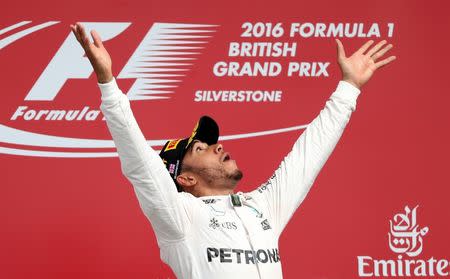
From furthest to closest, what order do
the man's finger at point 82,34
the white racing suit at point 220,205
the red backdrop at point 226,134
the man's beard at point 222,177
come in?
the red backdrop at point 226,134 → the man's beard at point 222,177 → the white racing suit at point 220,205 → the man's finger at point 82,34

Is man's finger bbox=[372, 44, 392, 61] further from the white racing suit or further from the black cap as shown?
the black cap

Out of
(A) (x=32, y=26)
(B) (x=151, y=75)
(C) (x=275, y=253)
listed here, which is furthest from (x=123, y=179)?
(C) (x=275, y=253)

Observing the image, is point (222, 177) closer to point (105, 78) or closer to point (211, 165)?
point (211, 165)

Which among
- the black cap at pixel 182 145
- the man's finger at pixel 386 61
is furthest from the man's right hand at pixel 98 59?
the man's finger at pixel 386 61

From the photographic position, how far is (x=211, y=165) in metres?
2.13

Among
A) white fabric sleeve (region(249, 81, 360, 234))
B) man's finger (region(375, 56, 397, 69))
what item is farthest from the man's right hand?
man's finger (region(375, 56, 397, 69))

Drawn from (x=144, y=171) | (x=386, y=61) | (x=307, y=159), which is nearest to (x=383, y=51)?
(x=386, y=61)

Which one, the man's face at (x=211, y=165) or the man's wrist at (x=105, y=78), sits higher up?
the man's wrist at (x=105, y=78)

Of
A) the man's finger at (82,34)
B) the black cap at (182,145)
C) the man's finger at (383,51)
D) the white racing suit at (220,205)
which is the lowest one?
the white racing suit at (220,205)

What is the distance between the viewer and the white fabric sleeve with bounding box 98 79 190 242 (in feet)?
5.77

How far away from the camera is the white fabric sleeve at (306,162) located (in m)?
2.12

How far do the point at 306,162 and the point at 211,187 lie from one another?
0.77 ft

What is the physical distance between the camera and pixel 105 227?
2523 mm

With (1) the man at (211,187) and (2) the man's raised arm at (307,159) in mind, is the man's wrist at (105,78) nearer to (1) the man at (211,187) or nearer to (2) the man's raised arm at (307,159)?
(1) the man at (211,187)
